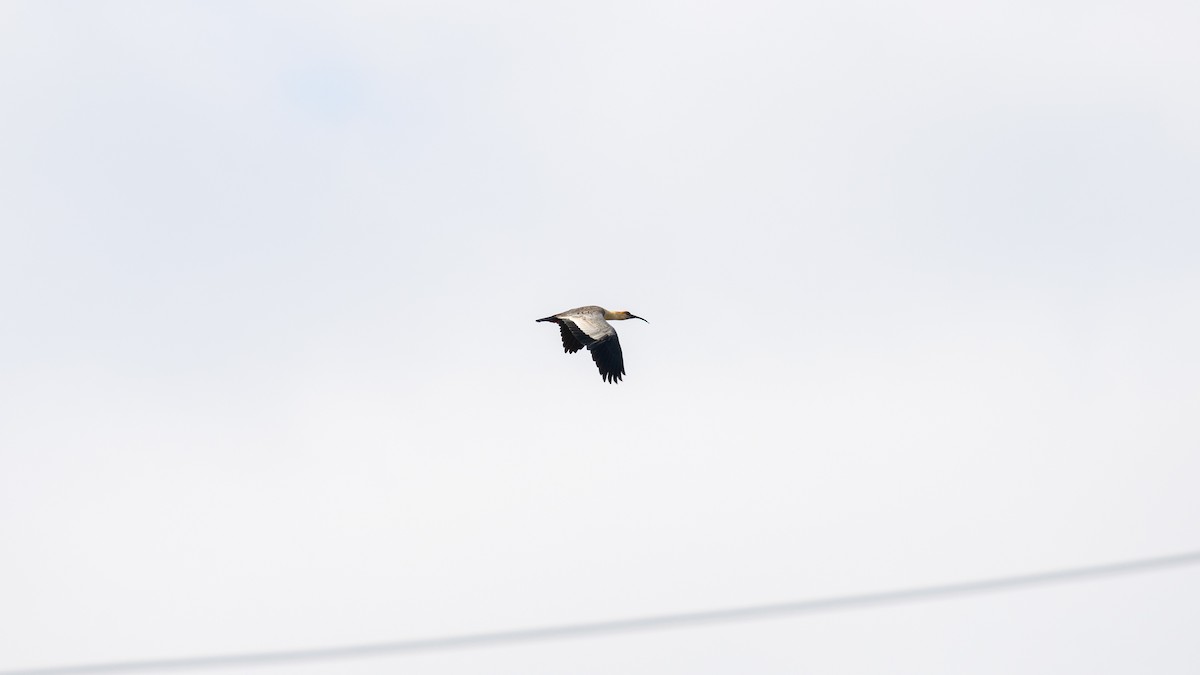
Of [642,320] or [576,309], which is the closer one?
[576,309]

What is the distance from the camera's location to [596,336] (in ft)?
131

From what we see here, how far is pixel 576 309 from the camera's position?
133ft

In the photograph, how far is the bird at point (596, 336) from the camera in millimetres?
39750

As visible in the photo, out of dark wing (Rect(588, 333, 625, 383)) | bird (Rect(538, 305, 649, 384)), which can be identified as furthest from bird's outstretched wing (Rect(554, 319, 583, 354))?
dark wing (Rect(588, 333, 625, 383))

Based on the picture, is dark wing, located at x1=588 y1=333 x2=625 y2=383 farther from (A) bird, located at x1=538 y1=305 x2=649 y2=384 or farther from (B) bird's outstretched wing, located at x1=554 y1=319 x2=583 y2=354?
(B) bird's outstretched wing, located at x1=554 y1=319 x2=583 y2=354

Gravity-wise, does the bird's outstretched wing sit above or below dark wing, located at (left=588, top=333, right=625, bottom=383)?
above

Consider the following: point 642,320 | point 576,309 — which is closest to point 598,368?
point 576,309

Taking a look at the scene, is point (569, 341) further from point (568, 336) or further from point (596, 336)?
point (596, 336)

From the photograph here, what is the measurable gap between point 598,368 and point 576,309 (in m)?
1.94

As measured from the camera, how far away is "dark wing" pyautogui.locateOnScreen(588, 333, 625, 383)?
3964 cm

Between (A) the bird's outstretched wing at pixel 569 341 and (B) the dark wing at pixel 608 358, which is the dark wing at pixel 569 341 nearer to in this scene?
(A) the bird's outstretched wing at pixel 569 341

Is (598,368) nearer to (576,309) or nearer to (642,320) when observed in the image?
(576,309)

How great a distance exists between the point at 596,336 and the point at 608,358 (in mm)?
735

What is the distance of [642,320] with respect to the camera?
4425cm
